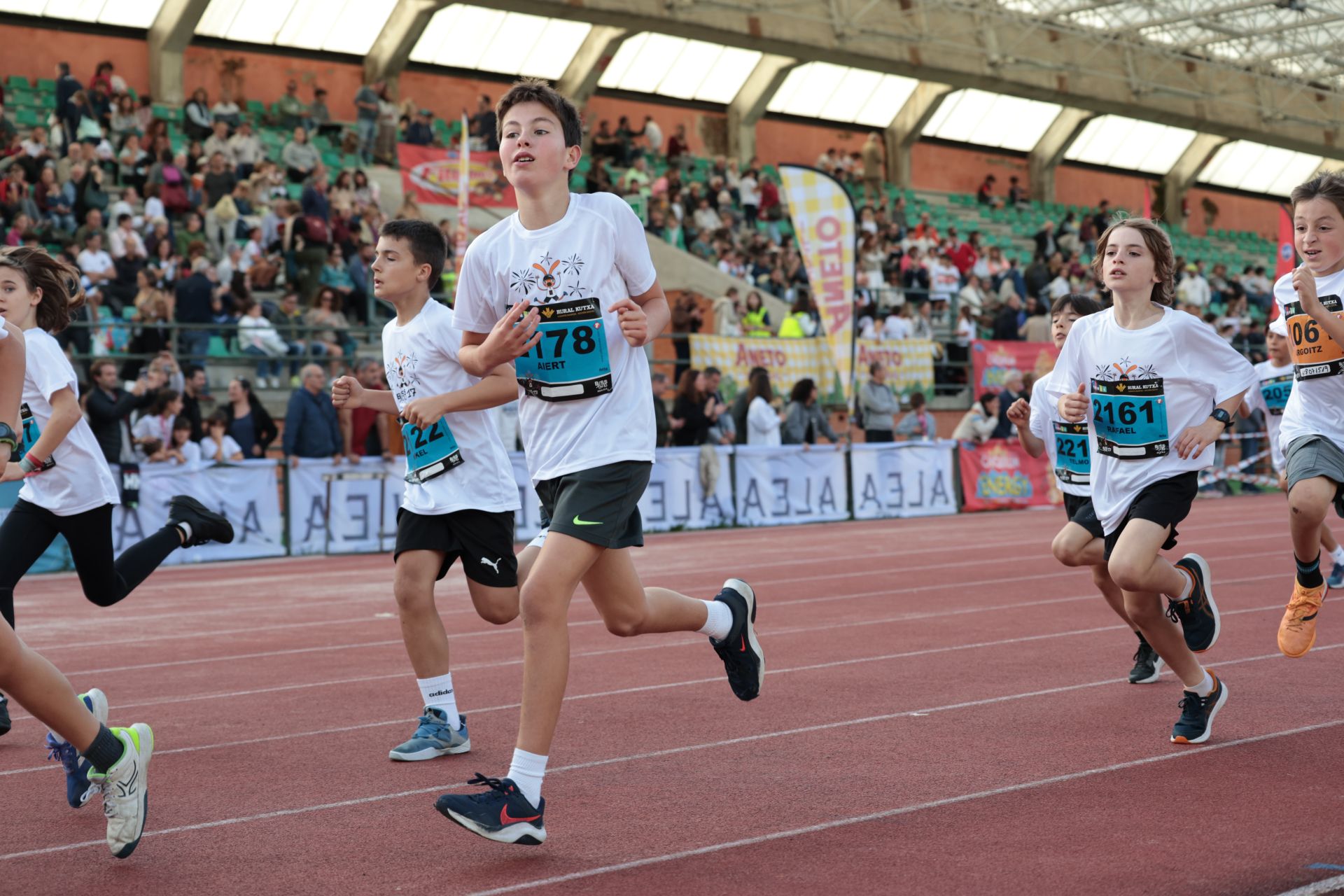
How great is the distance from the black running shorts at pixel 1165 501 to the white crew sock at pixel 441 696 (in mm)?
2666

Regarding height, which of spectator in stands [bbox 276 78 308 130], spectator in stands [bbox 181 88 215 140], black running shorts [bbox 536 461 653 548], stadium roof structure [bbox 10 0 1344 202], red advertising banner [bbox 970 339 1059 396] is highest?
stadium roof structure [bbox 10 0 1344 202]

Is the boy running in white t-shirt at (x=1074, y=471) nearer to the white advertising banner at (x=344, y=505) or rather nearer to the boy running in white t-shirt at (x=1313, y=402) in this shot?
the boy running in white t-shirt at (x=1313, y=402)

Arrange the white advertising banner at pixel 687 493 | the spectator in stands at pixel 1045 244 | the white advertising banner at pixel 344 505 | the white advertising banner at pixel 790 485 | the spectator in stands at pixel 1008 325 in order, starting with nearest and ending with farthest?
the white advertising banner at pixel 344 505, the white advertising banner at pixel 687 493, the white advertising banner at pixel 790 485, the spectator in stands at pixel 1008 325, the spectator in stands at pixel 1045 244

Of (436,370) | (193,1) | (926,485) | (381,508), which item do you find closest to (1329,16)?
(926,485)

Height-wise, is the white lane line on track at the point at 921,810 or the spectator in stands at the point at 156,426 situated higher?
the spectator in stands at the point at 156,426

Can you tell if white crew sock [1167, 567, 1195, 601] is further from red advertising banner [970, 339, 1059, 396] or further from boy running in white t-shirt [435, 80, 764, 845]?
red advertising banner [970, 339, 1059, 396]

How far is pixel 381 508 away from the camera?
1620 centimetres

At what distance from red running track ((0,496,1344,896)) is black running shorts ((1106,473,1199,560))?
0.84 m

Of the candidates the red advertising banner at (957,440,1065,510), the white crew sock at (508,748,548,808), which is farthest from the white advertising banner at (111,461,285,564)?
the white crew sock at (508,748,548,808)

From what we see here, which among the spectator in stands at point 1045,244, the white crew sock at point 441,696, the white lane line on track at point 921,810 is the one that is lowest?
the white lane line on track at point 921,810

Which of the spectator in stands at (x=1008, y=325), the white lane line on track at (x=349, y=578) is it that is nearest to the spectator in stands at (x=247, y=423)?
the white lane line on track at (x=349, y=578)

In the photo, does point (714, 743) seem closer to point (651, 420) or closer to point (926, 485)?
point (651, 420)

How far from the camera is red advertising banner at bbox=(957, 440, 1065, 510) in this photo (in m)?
21.5

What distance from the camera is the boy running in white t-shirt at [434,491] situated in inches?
233
